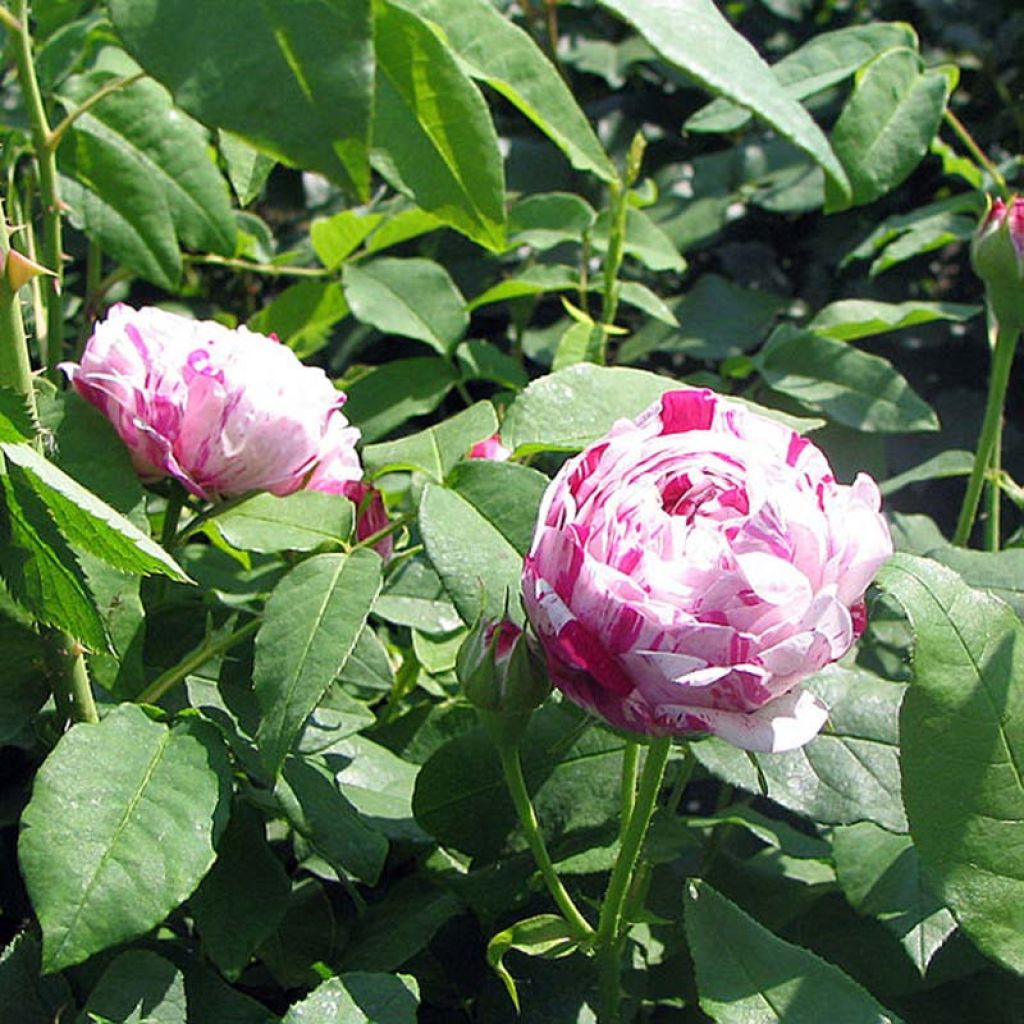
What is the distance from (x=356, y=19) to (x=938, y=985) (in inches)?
27.0

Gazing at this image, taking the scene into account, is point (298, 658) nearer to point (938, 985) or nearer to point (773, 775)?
point (773, 775)

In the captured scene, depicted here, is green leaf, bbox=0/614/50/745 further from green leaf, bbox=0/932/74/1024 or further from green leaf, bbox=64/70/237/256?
green leaf, bbox=64/70/237/256

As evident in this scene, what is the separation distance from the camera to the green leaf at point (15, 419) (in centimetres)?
60

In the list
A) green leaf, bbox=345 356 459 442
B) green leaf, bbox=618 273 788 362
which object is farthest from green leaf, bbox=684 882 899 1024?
green leaf, bbox=618 273 788 362

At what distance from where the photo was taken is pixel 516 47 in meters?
0.69

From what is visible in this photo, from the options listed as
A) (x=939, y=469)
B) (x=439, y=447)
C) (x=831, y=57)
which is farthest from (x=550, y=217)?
(x=439, y=447)

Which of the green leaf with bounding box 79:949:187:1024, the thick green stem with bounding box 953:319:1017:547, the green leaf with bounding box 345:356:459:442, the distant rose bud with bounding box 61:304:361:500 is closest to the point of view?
the green leaf with bounding box 79:949:187:1024

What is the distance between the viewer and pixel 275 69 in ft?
1.54

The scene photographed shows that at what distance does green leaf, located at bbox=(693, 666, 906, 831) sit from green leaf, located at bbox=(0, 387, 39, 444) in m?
0.35

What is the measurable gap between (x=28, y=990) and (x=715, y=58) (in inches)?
22.0

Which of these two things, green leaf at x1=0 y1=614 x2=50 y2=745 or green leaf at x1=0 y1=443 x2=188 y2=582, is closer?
green leaf at x1=0 y1=443 x2=188 y2=582

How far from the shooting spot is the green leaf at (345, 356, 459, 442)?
1169mm

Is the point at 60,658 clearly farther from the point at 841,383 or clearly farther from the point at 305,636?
the point at 841,383

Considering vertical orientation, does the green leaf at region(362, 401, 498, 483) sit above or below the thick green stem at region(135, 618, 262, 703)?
above
